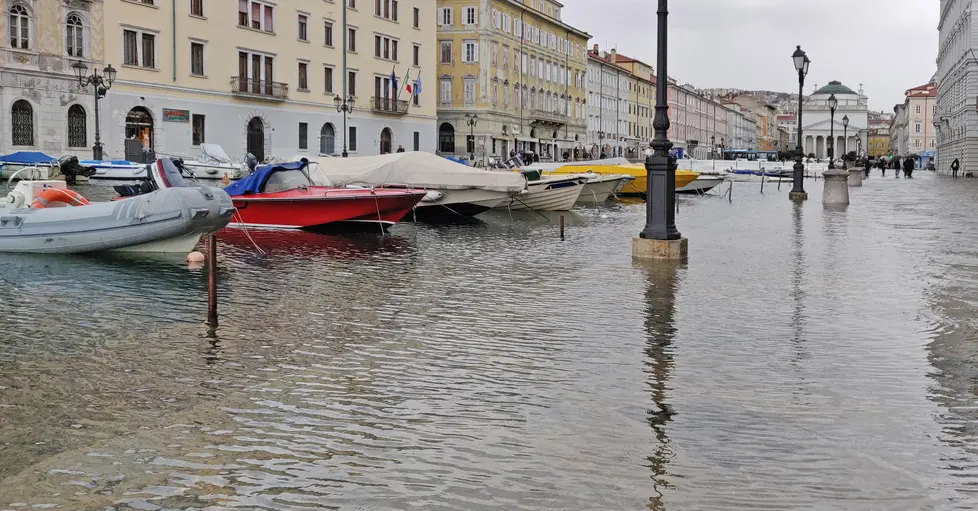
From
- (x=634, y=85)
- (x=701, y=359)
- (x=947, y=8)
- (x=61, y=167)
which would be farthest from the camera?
(x=634, y=85)

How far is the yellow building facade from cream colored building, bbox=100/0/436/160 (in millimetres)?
10397

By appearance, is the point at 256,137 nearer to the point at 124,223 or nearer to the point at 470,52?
the point at 470,52

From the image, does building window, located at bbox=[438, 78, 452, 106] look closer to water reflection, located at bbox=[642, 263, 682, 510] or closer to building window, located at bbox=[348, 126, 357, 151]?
building window, located at bbox=[348, 126, 357, 151]

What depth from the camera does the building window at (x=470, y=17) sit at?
82250mm

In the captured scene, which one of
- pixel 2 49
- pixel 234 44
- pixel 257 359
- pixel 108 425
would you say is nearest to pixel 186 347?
pixel 257 359

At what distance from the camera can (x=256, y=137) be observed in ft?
183

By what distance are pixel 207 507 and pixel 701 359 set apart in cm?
429

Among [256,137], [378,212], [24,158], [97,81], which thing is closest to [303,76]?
[256,137]

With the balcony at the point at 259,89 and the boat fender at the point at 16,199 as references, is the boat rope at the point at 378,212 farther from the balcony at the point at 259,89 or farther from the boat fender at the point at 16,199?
the balcony at the point at 259,89

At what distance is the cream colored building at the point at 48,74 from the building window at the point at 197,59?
581 centimetres

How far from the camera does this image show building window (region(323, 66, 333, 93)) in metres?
61.0

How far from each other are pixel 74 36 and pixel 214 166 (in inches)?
337

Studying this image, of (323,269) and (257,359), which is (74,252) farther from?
(257,359)

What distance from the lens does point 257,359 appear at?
7.71 m
